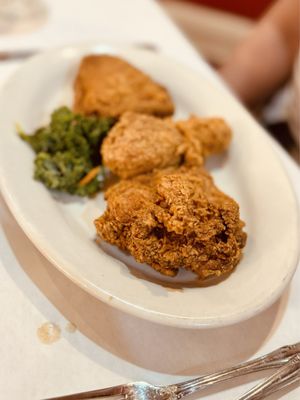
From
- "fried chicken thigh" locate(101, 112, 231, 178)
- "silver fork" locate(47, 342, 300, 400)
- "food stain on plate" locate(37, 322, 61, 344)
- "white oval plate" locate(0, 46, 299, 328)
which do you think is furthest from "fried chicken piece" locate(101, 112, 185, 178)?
"silver fork" locate(47, 342, 300, 400)

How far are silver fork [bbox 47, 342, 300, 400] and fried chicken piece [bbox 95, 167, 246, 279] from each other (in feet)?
0.67

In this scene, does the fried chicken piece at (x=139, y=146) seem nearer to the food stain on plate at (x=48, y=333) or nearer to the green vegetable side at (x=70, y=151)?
the green vegetable side at (x=70, y=151)

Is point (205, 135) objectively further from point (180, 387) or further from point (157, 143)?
point (180, 387)

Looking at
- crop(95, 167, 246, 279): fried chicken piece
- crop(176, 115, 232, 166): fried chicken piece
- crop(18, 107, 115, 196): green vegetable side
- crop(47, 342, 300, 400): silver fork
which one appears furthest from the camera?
crop(176, 115, 232, 166): fried chicken piece

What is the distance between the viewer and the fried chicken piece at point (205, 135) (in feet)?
4.26

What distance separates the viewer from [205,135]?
52.3 inches

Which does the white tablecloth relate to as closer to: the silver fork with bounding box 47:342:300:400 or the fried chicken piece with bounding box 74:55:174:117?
the silver fork with bounding box 47:342:300:400

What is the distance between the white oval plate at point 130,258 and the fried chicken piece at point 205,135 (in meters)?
0.06

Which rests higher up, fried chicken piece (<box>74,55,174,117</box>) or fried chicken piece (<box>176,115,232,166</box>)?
fried chicken piece (<box>74,55,174,117</box>)

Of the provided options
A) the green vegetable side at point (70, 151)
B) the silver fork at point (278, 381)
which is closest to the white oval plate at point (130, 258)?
the green vegetable side at point (70, 151)

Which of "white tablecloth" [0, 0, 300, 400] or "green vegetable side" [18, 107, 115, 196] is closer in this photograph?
"white tablecloth" [0, 0, 300, 400]

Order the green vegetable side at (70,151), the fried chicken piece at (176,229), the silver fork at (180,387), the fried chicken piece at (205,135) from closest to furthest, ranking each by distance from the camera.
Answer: the silver fork at (180,387) → the fried chicken piece at (176,229) → the green vegetable side at (70,151) → the fried chicken piece at (205,135)

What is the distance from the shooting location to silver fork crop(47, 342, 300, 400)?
849 mm

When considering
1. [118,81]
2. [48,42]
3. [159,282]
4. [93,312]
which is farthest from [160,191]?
[48,42]
